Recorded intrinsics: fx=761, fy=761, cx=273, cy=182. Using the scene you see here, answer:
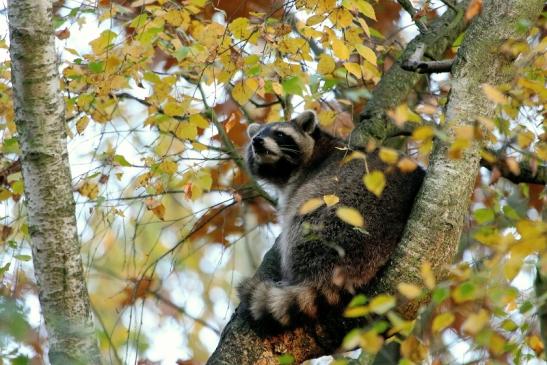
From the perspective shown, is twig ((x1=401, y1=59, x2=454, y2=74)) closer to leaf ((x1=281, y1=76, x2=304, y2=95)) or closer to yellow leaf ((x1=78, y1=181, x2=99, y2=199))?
leaf ((x1=281, y1=76, x2=304, y2=95))

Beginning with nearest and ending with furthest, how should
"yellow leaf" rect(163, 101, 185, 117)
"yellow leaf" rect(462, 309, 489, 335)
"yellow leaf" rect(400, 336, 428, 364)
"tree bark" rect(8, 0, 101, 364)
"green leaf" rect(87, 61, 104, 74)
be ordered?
"yellow leaf" rect(462, 309, 489, 335) → "yellow leaf" rect(400, 336, 428, 364) → "tree bark" rect(8, 0, 101, 364) → "green leaf" rect(87, 61, 104, 74) → "yellow leaf" rect(163, 101, 185, 117)

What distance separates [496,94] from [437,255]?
1584 millimetres

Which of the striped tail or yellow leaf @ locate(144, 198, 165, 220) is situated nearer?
the striped tail

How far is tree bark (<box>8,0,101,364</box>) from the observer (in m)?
4.53

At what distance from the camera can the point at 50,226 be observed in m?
4.59

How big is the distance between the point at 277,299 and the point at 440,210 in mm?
1411

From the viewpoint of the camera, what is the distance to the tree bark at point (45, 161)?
4531 millimetres

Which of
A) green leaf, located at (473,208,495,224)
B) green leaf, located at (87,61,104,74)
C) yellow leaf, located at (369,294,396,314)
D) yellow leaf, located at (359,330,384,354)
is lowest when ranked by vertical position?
yellow leaf, located at (359,330,384,354)

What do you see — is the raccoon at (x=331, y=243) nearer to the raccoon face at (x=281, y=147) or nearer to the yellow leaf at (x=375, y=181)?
the raccoon face at (x=281, y=147)

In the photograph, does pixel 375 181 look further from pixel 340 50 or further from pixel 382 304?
pixel 340 50

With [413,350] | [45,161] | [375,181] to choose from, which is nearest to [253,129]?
[45,161]

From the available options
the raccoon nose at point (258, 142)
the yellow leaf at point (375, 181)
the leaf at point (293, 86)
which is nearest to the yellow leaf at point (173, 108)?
the leaf at point (293, 86)

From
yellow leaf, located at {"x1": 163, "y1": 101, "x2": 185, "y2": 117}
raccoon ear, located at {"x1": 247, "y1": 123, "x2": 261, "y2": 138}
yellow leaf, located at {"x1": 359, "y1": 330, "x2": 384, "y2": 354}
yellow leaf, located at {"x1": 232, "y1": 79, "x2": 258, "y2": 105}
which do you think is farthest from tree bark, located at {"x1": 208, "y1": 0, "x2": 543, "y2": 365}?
raccoon ear, located at {"x1": 247, "y1": 123, "x2": 261, "y2": 138}

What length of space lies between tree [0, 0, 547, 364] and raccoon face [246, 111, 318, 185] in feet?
0.70
